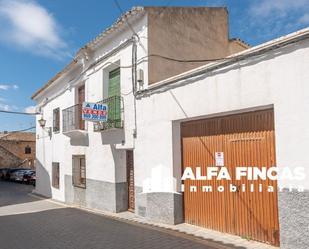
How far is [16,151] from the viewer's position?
4084 cm

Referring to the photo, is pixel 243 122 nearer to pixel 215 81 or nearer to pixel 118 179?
pixel 215 81

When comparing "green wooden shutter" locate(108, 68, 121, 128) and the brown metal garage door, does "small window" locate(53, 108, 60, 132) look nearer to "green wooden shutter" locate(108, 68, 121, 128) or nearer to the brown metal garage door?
"green wooden shutter" locate(108, 68, 121, 128)

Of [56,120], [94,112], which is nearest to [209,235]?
[94,112]

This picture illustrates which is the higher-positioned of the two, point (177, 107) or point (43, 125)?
point (43, 125)

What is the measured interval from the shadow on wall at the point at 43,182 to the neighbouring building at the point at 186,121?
3.21m

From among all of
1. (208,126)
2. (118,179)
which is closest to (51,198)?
(118,179)

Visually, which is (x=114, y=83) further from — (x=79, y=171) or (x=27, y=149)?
(x=27, y=149)

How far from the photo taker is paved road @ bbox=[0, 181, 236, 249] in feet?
23.9

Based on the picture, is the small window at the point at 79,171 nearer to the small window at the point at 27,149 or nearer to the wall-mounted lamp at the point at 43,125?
the wall-mounted lamp at the point at 43,125

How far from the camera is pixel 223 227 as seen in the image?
7883 mm

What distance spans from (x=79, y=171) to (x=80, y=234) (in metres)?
6.51

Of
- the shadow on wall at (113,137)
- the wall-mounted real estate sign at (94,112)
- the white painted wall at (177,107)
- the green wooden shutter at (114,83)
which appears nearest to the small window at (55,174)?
the white painted wall at (177,107)

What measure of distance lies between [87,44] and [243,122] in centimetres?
765

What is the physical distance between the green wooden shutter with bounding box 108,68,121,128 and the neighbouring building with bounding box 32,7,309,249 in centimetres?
4
